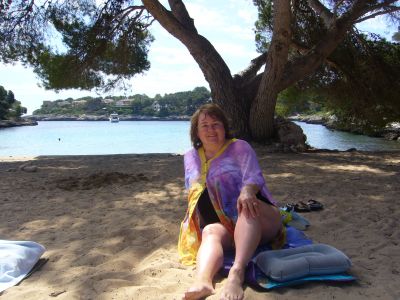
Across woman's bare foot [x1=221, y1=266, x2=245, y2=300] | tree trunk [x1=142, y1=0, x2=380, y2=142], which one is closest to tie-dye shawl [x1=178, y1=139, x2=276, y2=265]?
woman's bare foot [x1=221, y1=266, x2=245, y2=300]

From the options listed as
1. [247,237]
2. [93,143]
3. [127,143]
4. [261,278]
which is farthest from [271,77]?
[93,143]

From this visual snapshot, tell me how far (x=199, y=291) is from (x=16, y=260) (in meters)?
1.22

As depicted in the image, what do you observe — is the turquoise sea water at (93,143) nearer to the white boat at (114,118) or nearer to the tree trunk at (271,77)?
the tree trunk at (271,77)

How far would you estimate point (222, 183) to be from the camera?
2.60m

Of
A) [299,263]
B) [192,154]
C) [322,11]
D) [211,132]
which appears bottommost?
[299,263]

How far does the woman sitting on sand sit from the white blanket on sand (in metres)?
0.96

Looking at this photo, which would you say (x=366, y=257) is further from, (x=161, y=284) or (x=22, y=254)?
(x=22, y=254)

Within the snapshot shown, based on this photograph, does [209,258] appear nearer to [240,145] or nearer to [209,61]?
[240,145]

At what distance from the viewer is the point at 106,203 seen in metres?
4.39

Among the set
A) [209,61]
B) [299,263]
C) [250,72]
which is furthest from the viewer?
[250,72]

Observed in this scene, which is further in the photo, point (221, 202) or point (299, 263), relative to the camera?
point (221, 202)

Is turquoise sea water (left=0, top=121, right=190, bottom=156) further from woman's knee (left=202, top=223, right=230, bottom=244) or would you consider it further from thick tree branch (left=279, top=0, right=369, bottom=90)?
thick tree branch (left=279, top=0, right=369, bottom=90)

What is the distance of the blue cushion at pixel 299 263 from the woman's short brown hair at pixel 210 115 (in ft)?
2.95

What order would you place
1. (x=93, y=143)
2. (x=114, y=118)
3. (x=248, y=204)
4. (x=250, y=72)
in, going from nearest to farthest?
(x=248, y=204)
(x=250, y=72)
(x=93, y=143)
(x=114, y=118)
